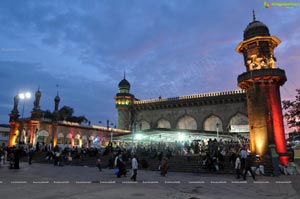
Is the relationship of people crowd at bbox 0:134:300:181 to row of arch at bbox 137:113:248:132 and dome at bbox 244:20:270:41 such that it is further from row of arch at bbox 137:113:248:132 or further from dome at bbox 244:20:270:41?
row of arch at bbox 137:113:248:132

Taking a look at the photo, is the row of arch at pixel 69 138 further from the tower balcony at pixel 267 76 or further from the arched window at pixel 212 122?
the tower balcony at pixel 267 76

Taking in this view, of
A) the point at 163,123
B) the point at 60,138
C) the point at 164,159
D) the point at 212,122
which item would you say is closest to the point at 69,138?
the point at 60,138

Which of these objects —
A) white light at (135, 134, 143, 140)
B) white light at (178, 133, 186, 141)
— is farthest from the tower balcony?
white light at (135, 134, 143, 140)

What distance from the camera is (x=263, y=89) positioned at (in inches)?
989

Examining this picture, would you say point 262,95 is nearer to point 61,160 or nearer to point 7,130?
point 61,160

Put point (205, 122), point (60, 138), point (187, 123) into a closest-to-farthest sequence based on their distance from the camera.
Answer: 1. point (60, 138)
2. point (205, 122)
3. point (187, 123)

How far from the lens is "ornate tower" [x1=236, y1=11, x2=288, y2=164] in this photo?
24.0m

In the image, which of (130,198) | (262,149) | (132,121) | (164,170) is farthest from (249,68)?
(132,121)

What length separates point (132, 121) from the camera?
53.4 metres

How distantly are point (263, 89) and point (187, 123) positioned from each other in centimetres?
2385

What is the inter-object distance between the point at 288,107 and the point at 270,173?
1309 centimetres

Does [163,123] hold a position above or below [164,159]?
above

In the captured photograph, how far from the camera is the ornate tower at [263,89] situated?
24.0m

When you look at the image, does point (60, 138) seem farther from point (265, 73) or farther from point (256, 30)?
point (256, 30)
